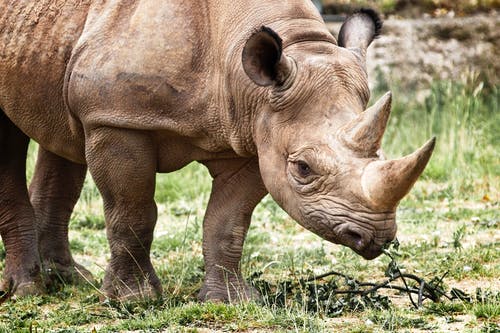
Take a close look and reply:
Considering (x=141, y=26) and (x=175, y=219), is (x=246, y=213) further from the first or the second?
(x=175, y=219)

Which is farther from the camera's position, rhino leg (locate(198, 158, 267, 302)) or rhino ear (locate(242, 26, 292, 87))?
rhino leg (locate(198, 158, 267, 302))

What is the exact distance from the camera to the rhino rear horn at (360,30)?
662 cm

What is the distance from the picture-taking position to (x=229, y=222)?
702cm

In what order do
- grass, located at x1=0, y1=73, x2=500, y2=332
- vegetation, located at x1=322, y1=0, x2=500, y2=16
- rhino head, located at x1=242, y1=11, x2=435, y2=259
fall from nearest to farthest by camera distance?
rhino head, located at x1=242, y1=11, x2=435, y2=259 → grass, located at x1=0, y1=73, x2=500, y2=332 → vegetation, located at x1=322, y1=0, x2=500, y2=16

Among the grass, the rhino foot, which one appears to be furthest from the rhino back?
the rhino foot

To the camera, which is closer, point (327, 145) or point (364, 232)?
point (364, 232)

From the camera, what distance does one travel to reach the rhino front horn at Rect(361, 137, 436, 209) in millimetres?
5422

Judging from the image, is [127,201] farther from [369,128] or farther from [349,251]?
[349,251]

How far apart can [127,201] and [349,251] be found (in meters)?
2.29

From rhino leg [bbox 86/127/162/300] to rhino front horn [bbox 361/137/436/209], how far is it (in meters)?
1.61

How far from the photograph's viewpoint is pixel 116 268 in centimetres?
696

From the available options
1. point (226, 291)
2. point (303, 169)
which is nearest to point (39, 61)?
point (226, 291)

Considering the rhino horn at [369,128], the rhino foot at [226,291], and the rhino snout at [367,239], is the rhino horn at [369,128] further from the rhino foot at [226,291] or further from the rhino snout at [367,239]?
the rhino foot at [226,291]

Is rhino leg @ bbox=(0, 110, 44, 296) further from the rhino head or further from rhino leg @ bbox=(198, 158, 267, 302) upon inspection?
the rhino head
